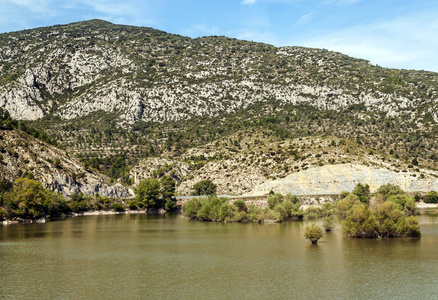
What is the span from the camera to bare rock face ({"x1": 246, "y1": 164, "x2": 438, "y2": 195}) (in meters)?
116

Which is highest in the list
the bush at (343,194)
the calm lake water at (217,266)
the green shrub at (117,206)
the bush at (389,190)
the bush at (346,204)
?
the bush at (389,190)

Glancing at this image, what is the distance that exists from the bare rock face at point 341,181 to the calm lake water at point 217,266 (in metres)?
49.4

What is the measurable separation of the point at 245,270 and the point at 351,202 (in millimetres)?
58731

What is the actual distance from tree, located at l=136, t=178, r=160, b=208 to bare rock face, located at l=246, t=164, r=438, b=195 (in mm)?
30280

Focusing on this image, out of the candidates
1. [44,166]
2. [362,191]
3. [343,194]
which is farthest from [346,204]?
[44,166]

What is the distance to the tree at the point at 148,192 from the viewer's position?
416 feet

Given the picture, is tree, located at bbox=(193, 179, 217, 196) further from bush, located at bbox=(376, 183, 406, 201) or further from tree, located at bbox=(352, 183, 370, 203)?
bush, located at bbox=(376, 183, 406, 201)

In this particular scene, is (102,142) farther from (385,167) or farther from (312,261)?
(312,261)

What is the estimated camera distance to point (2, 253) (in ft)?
175

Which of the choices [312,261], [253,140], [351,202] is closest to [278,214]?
[351,202]

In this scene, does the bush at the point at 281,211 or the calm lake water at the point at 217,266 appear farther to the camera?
the bush at the point at 281,211

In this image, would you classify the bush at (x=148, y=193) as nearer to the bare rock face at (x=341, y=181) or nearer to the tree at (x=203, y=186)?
the tree at (x=203, y=186)

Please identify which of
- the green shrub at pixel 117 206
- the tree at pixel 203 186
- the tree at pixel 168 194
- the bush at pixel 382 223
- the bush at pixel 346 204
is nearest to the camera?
the bush at pixel 382 223

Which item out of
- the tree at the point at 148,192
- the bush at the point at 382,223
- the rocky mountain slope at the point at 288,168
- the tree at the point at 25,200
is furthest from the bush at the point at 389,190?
the tree at the point at 25,200
